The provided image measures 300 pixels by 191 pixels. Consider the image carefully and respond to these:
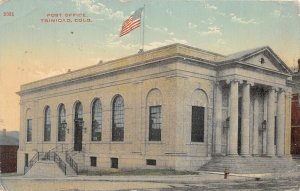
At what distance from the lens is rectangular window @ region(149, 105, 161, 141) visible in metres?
27.7

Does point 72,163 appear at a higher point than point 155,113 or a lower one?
lower

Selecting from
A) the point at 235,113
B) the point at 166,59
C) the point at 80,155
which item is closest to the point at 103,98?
the point at 80,155

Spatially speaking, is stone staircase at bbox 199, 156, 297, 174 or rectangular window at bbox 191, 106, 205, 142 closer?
stone staircase at bbox 199, 156, 297, 174

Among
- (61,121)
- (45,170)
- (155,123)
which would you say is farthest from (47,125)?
(155,123)

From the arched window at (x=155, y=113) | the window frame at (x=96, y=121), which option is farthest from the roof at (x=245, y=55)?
the window frame at (x=96, y=121)

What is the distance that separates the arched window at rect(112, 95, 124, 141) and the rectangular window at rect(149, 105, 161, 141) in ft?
9.27

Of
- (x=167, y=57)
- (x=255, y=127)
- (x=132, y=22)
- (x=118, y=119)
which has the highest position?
(x=132, y=22)

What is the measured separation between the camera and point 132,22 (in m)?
22.3

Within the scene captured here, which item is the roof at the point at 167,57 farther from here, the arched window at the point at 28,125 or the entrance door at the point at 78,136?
the arched window at the point at 28,125

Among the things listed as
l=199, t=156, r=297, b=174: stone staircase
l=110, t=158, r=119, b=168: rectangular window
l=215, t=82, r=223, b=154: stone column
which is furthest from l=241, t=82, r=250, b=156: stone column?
l=110, t=158, r=119, b=168: rectangular window

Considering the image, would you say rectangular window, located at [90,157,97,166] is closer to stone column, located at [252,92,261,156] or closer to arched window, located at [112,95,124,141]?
arched window, located at [112,95,124,141]

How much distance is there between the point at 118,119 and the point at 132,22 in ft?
32.5

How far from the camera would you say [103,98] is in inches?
1241

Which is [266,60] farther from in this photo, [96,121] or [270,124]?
[96,121]
